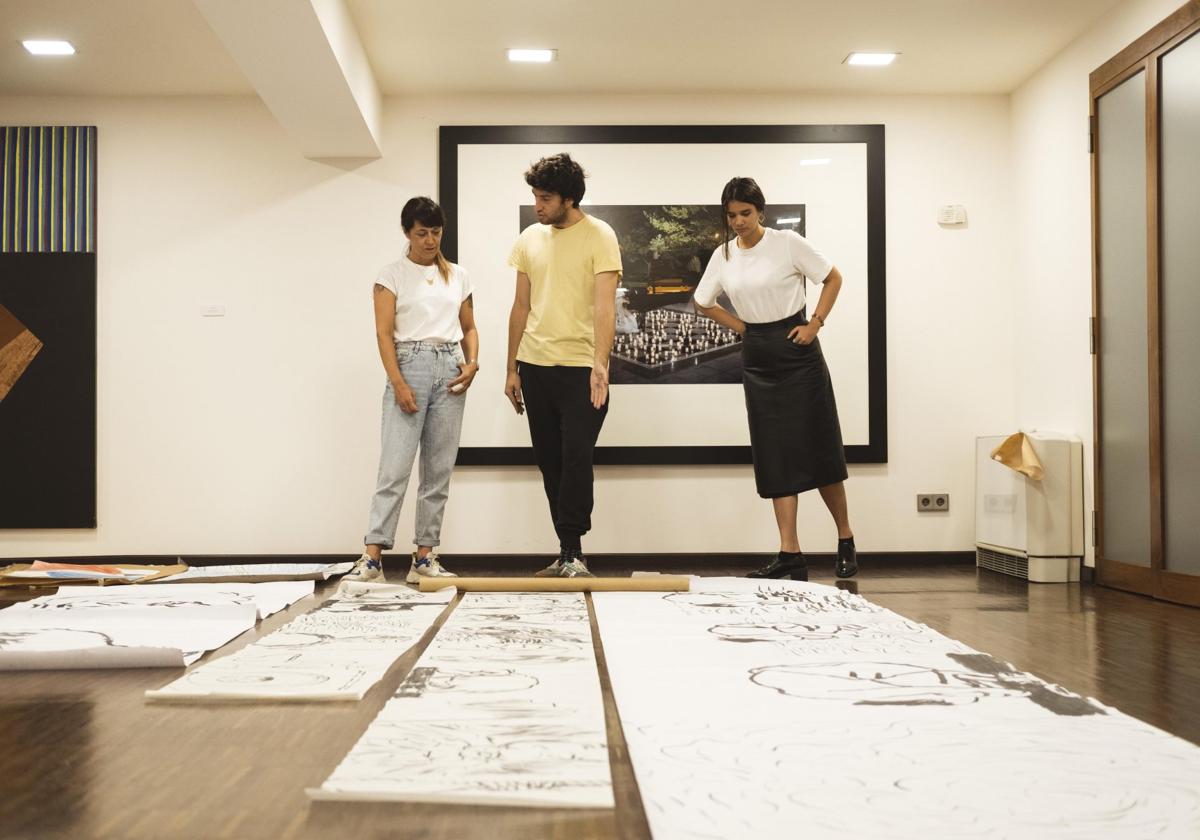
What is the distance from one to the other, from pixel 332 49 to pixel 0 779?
2.76 metres

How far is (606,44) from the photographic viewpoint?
4.01m

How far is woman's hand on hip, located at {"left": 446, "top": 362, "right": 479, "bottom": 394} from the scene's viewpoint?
3.52 meters

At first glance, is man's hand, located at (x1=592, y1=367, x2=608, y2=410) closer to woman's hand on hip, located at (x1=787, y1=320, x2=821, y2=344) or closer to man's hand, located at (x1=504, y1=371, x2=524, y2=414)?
man's hand, located at (x1=504, y1=371, x2=524, y2=414)

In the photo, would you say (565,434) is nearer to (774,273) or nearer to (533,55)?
(774,273)

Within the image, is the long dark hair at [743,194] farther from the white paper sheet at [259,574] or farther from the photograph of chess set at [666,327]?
the white paper sheet at [259,574]

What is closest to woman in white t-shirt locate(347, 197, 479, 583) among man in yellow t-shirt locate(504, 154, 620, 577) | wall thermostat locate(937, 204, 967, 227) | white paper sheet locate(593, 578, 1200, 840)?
man in yellow t-shirt locate(504, 154, 620, 577)

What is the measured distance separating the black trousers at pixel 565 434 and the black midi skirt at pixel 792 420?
0.63 meters

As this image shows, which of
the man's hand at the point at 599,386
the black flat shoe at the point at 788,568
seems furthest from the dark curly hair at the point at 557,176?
the black flat shoe at the point at 788,568

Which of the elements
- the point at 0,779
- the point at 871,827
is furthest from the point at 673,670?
the point at 0,779

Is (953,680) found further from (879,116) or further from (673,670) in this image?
(879,116)

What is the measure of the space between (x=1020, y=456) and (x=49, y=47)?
4.21 metres

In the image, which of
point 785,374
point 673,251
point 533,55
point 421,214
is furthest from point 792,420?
point 533,55

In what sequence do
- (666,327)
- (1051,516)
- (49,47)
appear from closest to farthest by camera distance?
(1051,516) < (49,47) < (666,327)

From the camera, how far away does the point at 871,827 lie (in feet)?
3.25
